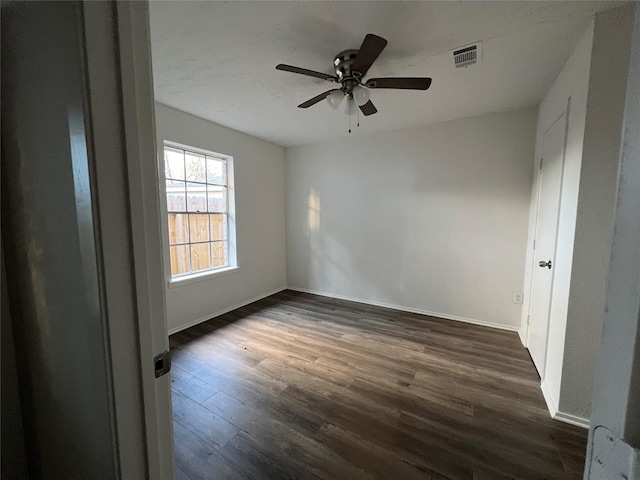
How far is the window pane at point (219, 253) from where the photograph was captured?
3498mm

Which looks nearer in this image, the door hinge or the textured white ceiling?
the door hinge

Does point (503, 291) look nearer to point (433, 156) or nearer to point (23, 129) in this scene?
point (433, 156)

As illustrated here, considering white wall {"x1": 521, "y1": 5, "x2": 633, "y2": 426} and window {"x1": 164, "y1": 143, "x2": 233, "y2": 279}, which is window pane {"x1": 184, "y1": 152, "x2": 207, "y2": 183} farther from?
white wall {"x1": 521, "y1": 5, "x2": 633, "y2": 426}

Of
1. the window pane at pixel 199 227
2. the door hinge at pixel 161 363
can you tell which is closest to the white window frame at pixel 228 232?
the window pane at pixel 199 227

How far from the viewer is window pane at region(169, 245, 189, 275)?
2998mm

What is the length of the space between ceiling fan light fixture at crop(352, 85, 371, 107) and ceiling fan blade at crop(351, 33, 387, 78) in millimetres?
95

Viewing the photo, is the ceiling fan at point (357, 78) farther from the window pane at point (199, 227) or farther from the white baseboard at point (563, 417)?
the white baseboard at point (563, 417)

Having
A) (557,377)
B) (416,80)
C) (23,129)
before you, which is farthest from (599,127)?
(23,129)

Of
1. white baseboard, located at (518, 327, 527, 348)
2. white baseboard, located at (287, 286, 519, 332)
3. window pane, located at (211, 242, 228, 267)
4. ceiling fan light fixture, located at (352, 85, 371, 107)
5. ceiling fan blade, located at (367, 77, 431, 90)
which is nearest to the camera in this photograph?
ceiling fan blade, located at (367, 77, 431, 90)

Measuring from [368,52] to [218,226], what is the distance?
2781 mm

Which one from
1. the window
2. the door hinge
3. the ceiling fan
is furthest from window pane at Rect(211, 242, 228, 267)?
the door hinge

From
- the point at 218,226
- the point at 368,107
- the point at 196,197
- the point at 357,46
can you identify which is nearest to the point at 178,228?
the point at 196,197

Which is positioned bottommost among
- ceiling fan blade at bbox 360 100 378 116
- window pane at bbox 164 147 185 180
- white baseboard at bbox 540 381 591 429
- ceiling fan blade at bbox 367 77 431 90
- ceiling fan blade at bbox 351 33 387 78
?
white baseboard at bbox 540 381 591 429

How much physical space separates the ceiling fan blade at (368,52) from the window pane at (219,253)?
2.72 meters
